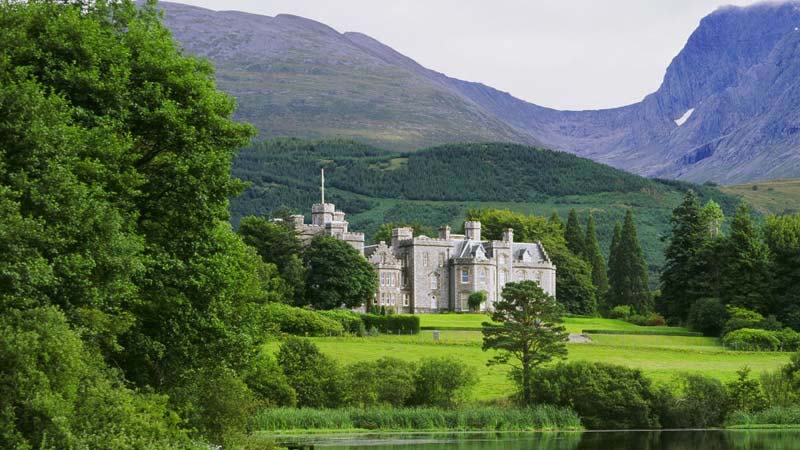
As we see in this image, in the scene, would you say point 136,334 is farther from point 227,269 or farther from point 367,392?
point 367,392

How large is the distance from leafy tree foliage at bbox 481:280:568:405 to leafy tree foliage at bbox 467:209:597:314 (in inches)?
2055

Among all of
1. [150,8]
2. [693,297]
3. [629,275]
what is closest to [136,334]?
[150,8]

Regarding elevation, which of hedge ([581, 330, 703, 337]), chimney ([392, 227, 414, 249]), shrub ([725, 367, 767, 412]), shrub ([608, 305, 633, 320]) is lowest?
shrub ([725, 367, 767, 412])

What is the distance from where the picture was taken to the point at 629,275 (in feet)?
369

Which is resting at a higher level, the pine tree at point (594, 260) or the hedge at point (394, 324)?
the pine tree at point (594, 260)

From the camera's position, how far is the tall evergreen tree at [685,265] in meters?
89.8

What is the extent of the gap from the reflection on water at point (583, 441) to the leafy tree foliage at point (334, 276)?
3794cm

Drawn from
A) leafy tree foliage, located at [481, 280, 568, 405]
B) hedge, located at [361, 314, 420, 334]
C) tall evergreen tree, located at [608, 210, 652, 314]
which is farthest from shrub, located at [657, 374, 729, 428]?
tall evergreen tree, located at [608, 210, 652, 314]

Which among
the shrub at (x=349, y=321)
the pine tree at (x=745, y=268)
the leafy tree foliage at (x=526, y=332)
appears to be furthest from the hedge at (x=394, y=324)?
the pine tree at (x=745, y=268)

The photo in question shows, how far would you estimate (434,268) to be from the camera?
A: 100938 mm

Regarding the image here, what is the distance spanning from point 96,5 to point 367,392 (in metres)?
24.6

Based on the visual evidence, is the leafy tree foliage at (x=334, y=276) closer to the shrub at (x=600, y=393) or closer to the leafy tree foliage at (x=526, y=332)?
the leafy tree foliage at (x=526, y=332)

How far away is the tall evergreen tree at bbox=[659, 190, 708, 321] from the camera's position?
294 ft

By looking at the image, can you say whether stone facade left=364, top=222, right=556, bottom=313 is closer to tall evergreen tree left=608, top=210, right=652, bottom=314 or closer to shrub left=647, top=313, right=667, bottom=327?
shrub left=647, top=313, right=667, bottom=327
